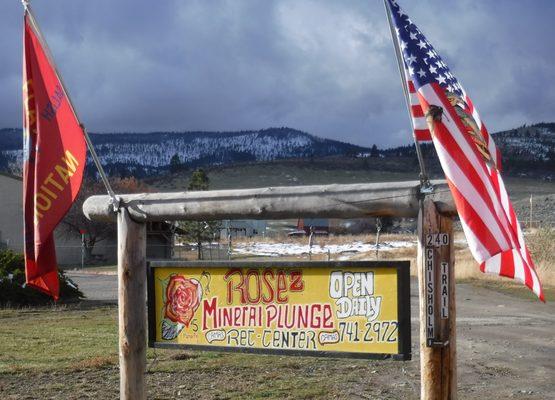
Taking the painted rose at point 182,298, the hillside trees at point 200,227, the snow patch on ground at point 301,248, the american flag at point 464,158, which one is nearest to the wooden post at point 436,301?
the american flag at point 464,158

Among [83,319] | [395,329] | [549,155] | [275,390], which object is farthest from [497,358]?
[549,155]

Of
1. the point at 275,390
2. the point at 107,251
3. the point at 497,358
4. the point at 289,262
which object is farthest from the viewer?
the point at 107,251

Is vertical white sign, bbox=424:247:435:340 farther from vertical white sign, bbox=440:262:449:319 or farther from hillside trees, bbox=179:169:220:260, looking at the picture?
hillside trees, bbox=179:169:220:260

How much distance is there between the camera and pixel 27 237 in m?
5.90

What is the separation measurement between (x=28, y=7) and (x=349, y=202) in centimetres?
261

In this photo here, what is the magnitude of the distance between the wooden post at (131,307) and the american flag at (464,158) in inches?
92.8

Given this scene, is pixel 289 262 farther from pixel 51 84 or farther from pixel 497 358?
pixel 497 358

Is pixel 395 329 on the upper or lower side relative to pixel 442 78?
lower

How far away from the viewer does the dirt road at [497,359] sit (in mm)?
8453

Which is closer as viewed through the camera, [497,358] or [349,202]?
[349,202]

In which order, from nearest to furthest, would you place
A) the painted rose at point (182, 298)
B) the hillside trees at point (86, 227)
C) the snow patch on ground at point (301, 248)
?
1. the painted rose at point (182, 298)
2. the snow patch on ground at point (301, 248)
3. the hillside trees at point (86, 227)

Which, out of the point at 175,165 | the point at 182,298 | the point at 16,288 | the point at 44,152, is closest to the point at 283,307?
the point at 182,298

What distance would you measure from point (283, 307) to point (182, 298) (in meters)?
0.83

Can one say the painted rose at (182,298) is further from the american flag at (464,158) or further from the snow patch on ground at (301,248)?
the snow patch on ground at (301,248)
